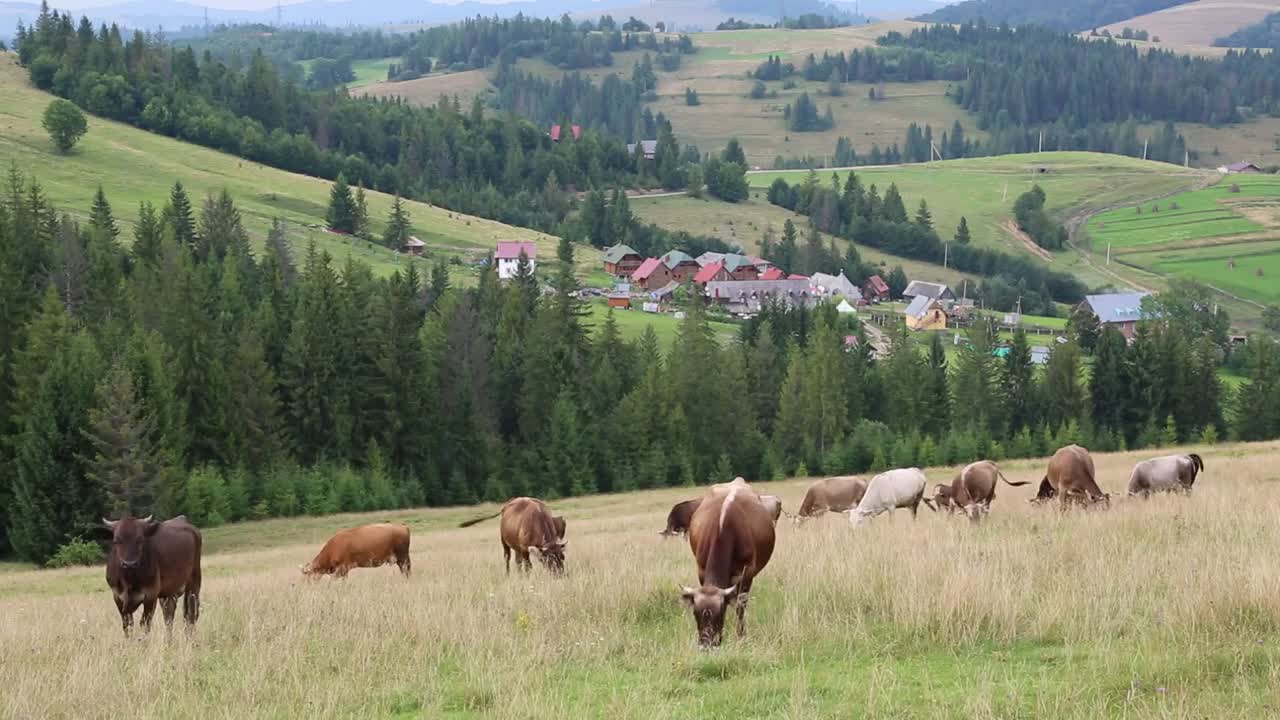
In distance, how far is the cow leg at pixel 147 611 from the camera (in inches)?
566

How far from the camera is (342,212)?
144 m

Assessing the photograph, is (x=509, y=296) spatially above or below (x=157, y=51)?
below

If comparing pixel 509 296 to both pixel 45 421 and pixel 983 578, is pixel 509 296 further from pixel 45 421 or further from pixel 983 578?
pixel 983 578

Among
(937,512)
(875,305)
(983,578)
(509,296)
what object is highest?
(983,578)

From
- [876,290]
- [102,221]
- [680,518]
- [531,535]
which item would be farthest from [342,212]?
[531,535]

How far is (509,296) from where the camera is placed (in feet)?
288

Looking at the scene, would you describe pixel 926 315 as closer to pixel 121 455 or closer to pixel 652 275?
pixel 652 275

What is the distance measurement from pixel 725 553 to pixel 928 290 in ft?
514

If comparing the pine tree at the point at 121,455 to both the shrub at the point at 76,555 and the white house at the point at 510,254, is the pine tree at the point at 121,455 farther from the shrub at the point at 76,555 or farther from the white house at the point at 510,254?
the white house at the point at 510,254

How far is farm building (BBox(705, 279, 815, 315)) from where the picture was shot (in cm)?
14825

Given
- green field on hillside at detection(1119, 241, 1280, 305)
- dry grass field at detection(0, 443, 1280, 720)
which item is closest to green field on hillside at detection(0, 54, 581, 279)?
green field on hillside at detection(1119, 241, 1280, 305)

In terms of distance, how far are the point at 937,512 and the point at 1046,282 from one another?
159744 millimetres

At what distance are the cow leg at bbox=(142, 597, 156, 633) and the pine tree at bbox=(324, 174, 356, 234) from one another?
13193cm

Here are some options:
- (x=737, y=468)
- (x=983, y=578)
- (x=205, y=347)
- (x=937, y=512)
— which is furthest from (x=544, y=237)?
(x=983, y=578)
